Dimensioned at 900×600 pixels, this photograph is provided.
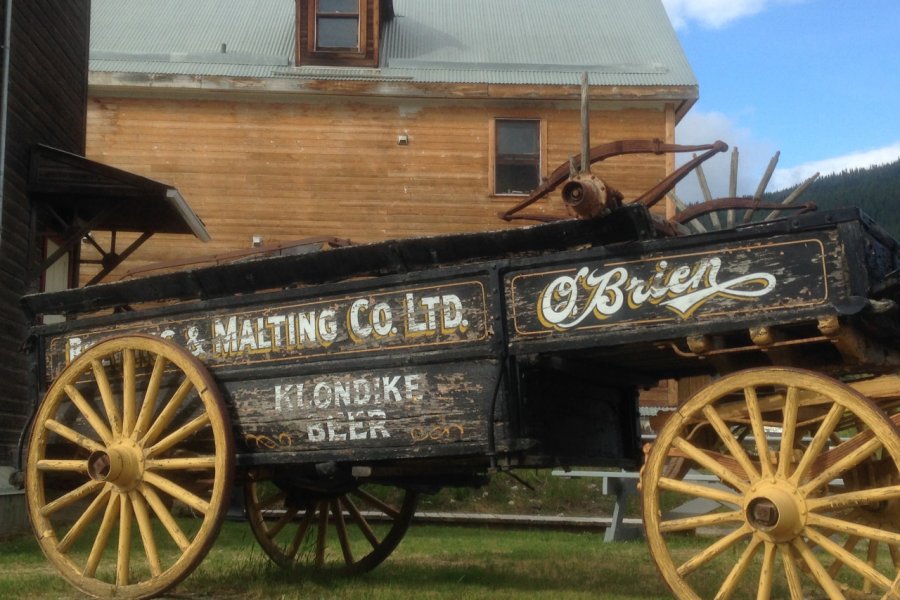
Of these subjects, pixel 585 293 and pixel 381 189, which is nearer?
pixel 585 293

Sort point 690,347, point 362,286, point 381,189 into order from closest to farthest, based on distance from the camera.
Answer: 1. point 690,347
2. point 362,286
3. point 381,189

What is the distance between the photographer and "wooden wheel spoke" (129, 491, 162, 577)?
17.9ft

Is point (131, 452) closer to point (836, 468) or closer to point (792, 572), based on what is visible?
point (792, 572)

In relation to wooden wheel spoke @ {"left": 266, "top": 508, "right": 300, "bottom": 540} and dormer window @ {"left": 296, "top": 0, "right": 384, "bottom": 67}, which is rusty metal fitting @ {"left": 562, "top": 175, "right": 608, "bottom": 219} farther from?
dormer window @ {"left": 296, "top": 0, "right": 384, "bottom": 67}

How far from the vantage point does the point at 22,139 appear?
1128 cm

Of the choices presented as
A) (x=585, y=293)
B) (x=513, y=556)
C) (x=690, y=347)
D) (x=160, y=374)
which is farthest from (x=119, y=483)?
(x=513, y=556)

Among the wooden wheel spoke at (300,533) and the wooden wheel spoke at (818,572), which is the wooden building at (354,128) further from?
the wooden wheel spoke at (818,572)

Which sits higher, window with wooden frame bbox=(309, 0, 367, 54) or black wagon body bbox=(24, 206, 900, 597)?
window with wooden frame bbox=(309, 0, 367, 54)

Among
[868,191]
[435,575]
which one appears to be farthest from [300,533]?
[868,191]

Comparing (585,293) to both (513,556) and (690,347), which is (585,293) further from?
(513,556)

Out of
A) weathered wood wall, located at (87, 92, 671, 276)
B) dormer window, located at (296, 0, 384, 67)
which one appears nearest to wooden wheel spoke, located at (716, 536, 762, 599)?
weathered wood wall, located at (87, 92, 671, 276)

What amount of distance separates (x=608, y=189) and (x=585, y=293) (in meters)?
0.47

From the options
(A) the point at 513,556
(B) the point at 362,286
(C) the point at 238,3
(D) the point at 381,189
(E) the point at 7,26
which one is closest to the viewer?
(B) the point at 362,286

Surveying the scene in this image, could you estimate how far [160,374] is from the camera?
5672 millimetres
